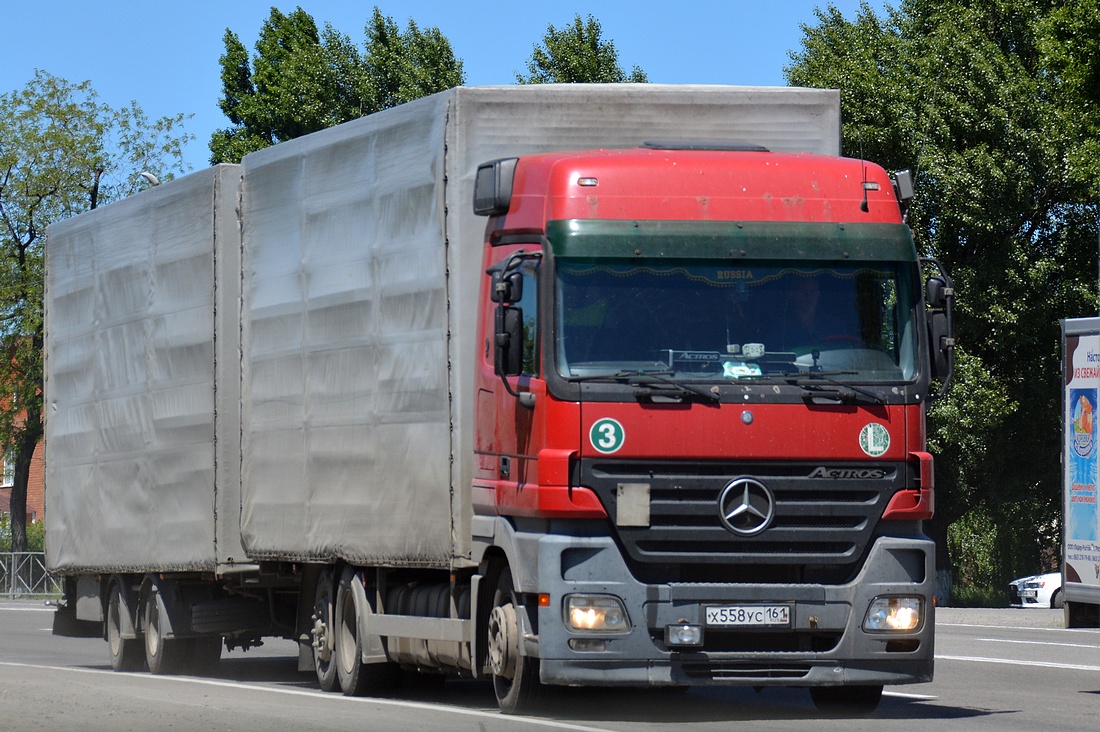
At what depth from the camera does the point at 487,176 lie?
12.4m

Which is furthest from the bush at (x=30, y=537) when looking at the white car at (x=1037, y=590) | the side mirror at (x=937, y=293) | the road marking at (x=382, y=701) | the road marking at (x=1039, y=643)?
the side mirror at (x=937, y=293)

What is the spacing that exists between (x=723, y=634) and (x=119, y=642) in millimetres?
9325

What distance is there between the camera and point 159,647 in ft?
58.2

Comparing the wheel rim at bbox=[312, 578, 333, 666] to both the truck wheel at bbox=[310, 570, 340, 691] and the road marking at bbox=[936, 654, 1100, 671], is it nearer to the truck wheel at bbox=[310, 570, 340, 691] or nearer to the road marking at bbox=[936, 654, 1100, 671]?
the truck wheel at bbox=[310, 570, 340, 691]

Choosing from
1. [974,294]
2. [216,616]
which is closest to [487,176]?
[216,616]

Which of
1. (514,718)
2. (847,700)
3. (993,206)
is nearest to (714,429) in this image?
(514,718)

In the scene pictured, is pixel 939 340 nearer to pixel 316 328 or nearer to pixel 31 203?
pixel 316 328

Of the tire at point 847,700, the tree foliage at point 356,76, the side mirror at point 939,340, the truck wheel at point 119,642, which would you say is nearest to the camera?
the side mirror at point 939,340

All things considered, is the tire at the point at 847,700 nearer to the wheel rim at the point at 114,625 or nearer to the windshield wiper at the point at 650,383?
the windshield wiper at the point at 650,383

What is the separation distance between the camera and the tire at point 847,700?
12.4 metres

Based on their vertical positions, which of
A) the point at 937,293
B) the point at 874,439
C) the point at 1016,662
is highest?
the point at 937,293

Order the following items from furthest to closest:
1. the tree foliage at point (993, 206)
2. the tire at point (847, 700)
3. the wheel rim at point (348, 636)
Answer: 1. the tree foliage at point (993, 206)
2. the wheel rim at point (348, 636)
3. the tire at point (847, 700)

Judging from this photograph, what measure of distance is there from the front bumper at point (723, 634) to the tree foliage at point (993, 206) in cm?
2353

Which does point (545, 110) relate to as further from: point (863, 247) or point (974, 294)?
point (974, 294)
